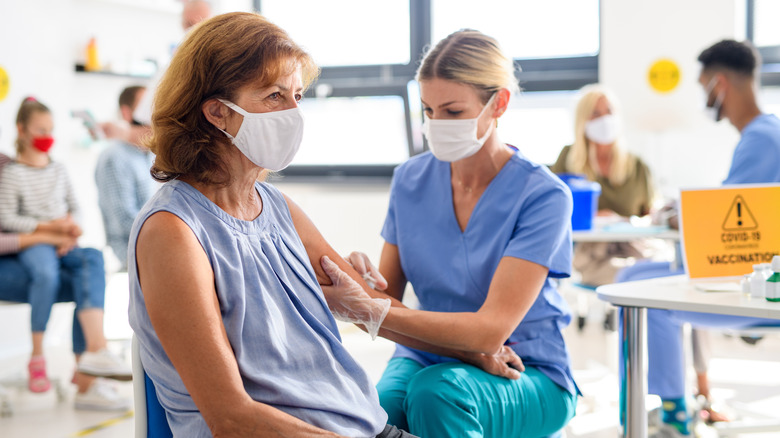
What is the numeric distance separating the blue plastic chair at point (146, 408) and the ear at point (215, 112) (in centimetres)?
37

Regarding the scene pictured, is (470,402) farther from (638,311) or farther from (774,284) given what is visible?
(774,284)

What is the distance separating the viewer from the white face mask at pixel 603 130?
382cm

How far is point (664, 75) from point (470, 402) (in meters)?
3.38

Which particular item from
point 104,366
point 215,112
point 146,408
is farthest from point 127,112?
point 146,408

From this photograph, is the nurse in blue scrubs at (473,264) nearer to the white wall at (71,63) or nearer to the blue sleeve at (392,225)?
the blue sleeve at (392,225)

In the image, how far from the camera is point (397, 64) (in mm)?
5109

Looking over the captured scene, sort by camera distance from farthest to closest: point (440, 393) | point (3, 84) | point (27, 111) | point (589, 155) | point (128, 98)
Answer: point (589, 155) < point (3, 84) < point (128, 98) < point (27, 111) < point (440, 393)

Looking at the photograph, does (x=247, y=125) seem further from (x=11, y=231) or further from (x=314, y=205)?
(x=314, y=205)

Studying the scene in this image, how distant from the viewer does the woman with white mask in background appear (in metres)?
3.76

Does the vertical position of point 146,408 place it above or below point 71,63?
below

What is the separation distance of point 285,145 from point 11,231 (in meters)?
2.48

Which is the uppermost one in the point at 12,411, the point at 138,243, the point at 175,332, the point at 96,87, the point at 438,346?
the point at 96,87

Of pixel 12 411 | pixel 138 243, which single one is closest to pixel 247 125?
pixel 138 243

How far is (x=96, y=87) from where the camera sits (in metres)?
4.35
